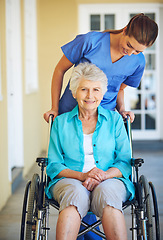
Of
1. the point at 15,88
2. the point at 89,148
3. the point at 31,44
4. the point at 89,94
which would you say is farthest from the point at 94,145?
the point at 31,44

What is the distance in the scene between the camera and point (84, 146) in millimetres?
2381

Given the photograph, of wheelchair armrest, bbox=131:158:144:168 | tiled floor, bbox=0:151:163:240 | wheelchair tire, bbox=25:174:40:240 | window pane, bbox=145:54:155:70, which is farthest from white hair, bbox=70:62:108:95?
window pane, bbox=145:54:155:70

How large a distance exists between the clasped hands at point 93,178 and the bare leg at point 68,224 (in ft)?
0.67

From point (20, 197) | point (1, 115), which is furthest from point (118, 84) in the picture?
point (20, 197)

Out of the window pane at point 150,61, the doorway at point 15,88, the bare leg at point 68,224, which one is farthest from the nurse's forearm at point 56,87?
the window pane at point 150,61

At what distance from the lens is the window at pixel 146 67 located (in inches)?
285

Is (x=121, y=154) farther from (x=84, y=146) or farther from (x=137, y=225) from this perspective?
(x=137, y=225)

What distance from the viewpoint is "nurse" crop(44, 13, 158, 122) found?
7.66ft

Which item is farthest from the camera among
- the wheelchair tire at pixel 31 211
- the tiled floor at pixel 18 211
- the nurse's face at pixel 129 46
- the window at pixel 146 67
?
the window at pixel 146 67

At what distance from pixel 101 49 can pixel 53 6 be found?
485 cm

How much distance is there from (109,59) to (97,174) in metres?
0.73

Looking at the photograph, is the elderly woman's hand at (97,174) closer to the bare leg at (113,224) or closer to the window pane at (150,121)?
the bare leg at (113,224)

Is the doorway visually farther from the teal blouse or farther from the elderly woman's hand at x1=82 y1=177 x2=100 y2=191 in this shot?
the elderly woman's hand at x1=82 y1=177 x2=100 y2=191

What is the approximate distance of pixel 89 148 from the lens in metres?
2.38
